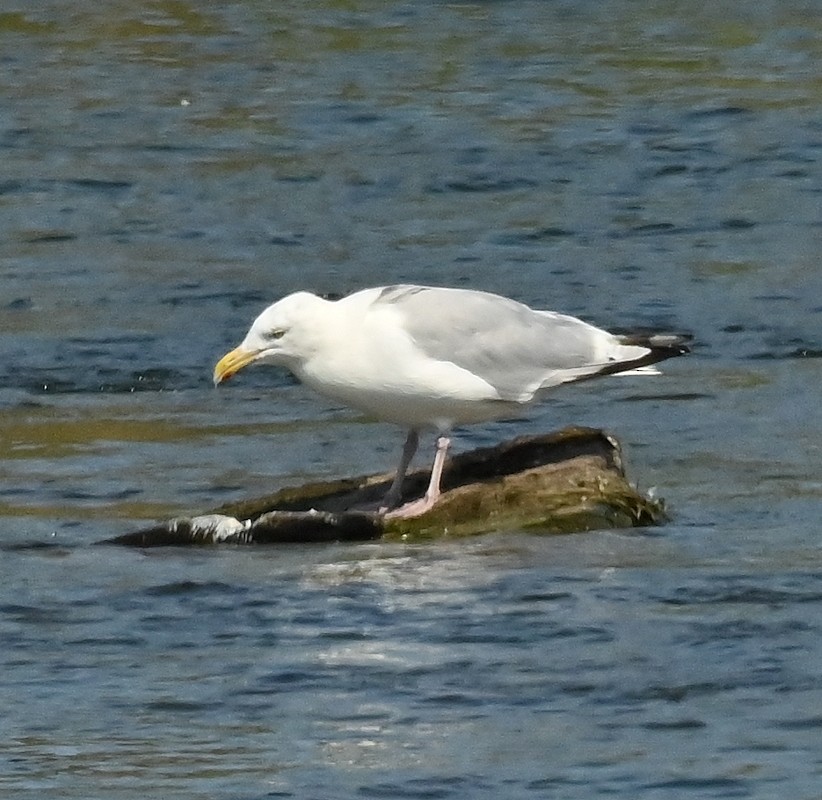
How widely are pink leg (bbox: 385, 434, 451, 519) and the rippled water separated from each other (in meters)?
0.19

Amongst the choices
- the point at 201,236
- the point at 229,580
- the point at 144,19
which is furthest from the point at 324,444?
the point at 144,19

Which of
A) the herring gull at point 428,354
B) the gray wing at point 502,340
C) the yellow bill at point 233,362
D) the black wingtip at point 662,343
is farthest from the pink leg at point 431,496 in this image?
the black wingtip at point 662,343

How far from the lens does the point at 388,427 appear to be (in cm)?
1179

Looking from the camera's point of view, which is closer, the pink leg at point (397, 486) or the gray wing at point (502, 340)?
the gray wing at point (502, 340)

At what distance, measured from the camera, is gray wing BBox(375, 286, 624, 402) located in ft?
30.2

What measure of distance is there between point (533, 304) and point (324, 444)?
3.08 metres

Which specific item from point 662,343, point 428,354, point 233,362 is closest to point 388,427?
point 662,343

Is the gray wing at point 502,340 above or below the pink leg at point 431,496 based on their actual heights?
above

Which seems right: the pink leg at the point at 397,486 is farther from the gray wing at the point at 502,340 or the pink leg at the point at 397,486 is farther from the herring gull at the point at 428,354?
the gray wing at the point at 502,340

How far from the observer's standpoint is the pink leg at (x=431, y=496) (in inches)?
353

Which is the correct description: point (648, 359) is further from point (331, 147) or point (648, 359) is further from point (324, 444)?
point (331, 147)

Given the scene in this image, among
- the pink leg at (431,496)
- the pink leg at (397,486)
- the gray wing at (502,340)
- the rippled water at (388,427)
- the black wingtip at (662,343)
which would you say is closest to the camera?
the rippled water at (388,427)

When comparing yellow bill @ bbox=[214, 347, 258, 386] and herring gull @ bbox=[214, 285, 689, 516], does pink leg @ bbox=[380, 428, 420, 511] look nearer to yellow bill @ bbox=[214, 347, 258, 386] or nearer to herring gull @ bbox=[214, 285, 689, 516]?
herring gull @ bbox=[214, 285, 689, 516]

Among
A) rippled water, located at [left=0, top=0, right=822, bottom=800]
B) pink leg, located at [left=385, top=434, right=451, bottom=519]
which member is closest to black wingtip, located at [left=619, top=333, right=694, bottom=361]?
rippled water, located at [left=0, top=0, right=822, bottom=800]
